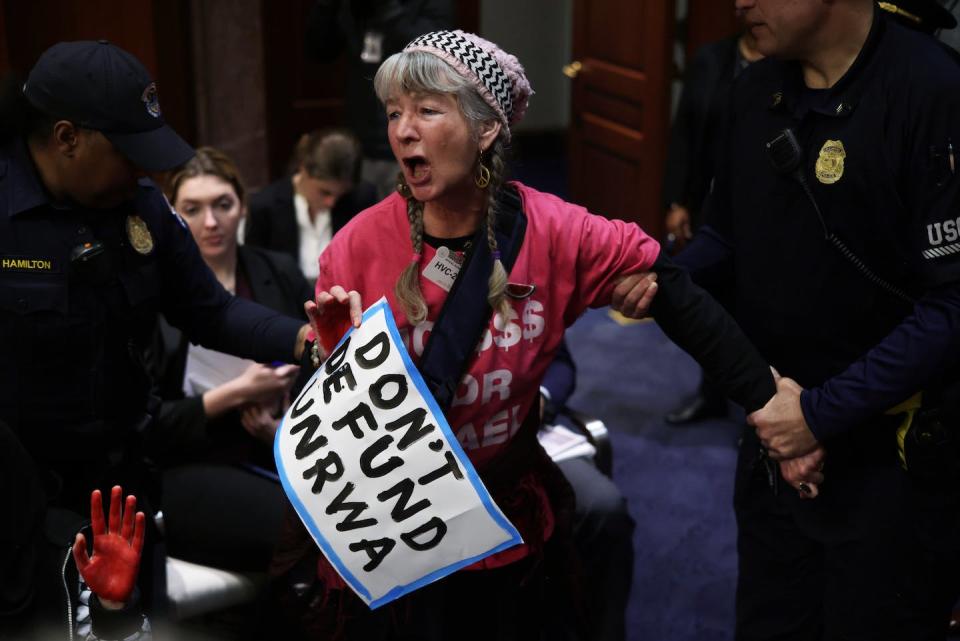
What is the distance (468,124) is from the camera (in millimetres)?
1956

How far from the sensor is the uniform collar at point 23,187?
2230 mm

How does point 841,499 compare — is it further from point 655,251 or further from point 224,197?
point 224,197

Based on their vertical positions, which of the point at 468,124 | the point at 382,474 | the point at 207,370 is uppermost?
the point at 468,124

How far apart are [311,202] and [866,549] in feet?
8.69

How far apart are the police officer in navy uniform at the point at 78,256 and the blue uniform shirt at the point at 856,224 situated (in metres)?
1.18

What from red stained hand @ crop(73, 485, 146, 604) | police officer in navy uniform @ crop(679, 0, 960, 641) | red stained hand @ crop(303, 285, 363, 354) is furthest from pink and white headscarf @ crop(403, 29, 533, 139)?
red stained hand @ crop(73, 485, 146, 604)

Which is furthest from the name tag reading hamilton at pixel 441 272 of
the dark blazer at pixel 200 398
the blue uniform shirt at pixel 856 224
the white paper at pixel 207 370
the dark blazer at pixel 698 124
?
the dark blazer at pixel 698 124

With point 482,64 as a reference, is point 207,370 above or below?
below

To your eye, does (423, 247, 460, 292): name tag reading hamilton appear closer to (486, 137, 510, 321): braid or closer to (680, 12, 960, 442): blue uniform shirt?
(486, 137, 510, 321): braid

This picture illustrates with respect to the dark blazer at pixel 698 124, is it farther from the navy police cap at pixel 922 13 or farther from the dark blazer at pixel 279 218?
the navy police cap at pixel 922 13

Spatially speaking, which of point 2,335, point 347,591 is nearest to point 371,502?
point 347,591

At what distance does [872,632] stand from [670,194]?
2.62 meters

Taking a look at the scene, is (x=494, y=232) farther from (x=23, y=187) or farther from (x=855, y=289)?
(x=23, y=187)

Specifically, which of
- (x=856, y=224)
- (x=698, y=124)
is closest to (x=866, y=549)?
(x=856, y=224)
